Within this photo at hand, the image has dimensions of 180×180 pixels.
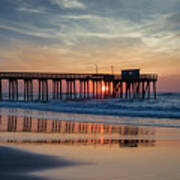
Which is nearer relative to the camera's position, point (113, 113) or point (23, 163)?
point (23, 163)

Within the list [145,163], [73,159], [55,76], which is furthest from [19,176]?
[55,76]

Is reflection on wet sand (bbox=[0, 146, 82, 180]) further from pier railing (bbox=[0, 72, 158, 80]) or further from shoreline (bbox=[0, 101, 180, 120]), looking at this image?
pier railing (bbox=[0, 72, 158, 80])

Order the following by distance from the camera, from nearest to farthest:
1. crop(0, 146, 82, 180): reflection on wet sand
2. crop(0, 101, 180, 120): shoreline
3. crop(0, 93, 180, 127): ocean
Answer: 1. crop(0, 146, 82, 180): reflection on wet sand
2. crop(0, 93, 180, 127): ocean
3. crop(0, 101, 180, 120): shoreline

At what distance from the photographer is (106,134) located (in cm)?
1123

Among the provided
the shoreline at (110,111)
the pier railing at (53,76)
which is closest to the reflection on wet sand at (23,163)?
the shoreline at (110,111)

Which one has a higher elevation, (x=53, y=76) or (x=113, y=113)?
(x=53, y=76)

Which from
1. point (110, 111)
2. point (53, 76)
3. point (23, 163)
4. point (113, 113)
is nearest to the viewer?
point (23, 163)

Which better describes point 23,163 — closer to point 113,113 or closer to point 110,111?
point 113,113

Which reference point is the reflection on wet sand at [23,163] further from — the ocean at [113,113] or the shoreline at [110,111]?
the shoreline at [110,111]

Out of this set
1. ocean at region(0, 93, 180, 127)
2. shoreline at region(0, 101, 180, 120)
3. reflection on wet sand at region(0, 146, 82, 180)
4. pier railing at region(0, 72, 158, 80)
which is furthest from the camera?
pier railing at region(0, 72, 158, 80)

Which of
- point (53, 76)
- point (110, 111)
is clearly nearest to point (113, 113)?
point (110, 111)

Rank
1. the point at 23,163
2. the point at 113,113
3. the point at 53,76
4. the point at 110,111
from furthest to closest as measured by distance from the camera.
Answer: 1. the point at 53,76
2. the point at 110,111
3. the point at 113,113
4. the point at 23,163

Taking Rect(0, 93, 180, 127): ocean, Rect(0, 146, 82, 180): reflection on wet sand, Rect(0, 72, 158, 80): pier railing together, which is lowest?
Rect(0, 93, 180, 127): ocean

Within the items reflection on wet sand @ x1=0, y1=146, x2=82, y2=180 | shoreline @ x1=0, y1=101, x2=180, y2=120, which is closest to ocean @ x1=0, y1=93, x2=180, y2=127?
shoreline @ x1=0, y1=101, x2=180, y2=120
